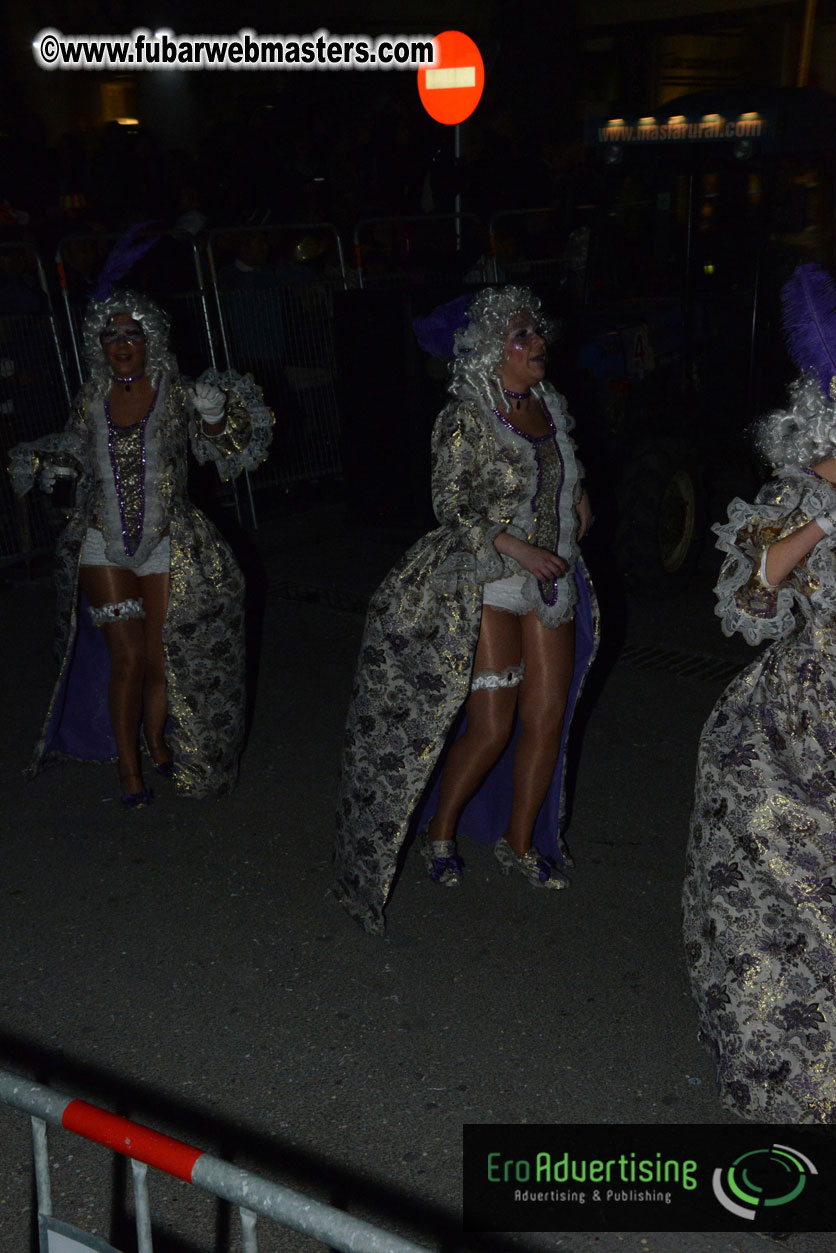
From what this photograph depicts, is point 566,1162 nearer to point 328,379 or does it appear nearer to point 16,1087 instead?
point 16,1087

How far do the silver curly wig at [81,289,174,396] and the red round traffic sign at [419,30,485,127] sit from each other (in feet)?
31.1

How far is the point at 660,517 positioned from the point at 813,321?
4.50 m

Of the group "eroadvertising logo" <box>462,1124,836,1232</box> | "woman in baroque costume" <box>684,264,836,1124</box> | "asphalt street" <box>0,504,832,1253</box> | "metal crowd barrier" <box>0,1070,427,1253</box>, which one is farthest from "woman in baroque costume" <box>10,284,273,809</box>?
"metal crowd barrier" <box>0,1070,427,1253</box>

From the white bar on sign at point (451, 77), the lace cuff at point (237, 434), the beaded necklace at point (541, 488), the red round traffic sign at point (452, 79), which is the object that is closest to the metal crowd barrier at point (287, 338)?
the red round traffic sign at point (452, 79)

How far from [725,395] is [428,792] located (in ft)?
15.4

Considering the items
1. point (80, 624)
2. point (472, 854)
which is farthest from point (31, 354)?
point (472, 854)

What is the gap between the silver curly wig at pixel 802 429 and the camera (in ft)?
9.79

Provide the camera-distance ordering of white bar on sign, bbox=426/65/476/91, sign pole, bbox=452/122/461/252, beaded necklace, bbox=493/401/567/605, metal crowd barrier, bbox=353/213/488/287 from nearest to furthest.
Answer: beaded necklace, bbox=493/401/567/605 < metal crowd barrier, bbox=353/213/488/287 < sign pole, bbox=452/122/461/252 < white bar on sign, bbox=426/65/476/91

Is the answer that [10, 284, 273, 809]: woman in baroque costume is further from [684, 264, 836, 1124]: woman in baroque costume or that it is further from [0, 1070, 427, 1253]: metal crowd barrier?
[0, 1070, 427, 1253]: metal crowd barrier

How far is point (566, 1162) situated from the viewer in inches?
124

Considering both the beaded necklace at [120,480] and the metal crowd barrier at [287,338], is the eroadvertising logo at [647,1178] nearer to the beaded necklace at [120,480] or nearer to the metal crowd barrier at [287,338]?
the beaded necklace at [120,480]

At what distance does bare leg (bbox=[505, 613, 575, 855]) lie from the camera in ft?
13.9

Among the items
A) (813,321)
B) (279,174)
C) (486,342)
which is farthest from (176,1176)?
(279,174)

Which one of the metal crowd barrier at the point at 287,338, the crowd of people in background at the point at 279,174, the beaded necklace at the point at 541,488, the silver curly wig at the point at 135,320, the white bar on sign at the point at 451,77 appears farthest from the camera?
the white bar on sign at the point at 451,77
